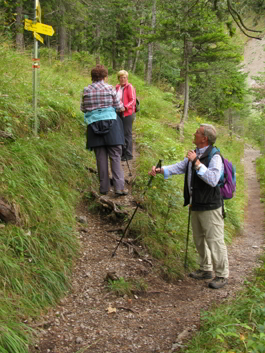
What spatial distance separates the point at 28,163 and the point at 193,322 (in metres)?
3.34

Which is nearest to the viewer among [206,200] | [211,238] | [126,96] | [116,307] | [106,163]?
[116,307]

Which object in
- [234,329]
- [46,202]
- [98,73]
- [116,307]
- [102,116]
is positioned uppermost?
[98,73]

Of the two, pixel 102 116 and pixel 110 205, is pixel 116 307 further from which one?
pixel 102 116

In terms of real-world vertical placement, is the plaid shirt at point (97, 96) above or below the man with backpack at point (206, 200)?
above

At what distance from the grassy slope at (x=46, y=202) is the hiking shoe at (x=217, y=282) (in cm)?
50

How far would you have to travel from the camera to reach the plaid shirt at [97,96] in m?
5.42

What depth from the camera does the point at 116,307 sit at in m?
3.80

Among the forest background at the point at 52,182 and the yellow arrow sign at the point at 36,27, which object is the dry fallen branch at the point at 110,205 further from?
the yellow arrow sign at the point at 36,27

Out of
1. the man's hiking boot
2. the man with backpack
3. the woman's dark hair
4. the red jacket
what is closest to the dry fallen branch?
the man with backpack

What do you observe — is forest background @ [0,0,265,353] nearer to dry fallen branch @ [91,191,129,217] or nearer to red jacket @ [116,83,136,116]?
dry fallen branch @ [91,191,129,217]

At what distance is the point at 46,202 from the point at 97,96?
78.9 inches

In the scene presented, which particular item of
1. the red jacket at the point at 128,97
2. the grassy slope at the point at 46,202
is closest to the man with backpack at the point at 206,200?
the grassy slope at the point at 46,202

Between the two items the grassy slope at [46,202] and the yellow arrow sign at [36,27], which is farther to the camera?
the yellow arrow sign at [36,27]

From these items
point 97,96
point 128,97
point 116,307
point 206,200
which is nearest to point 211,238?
point 206,200
